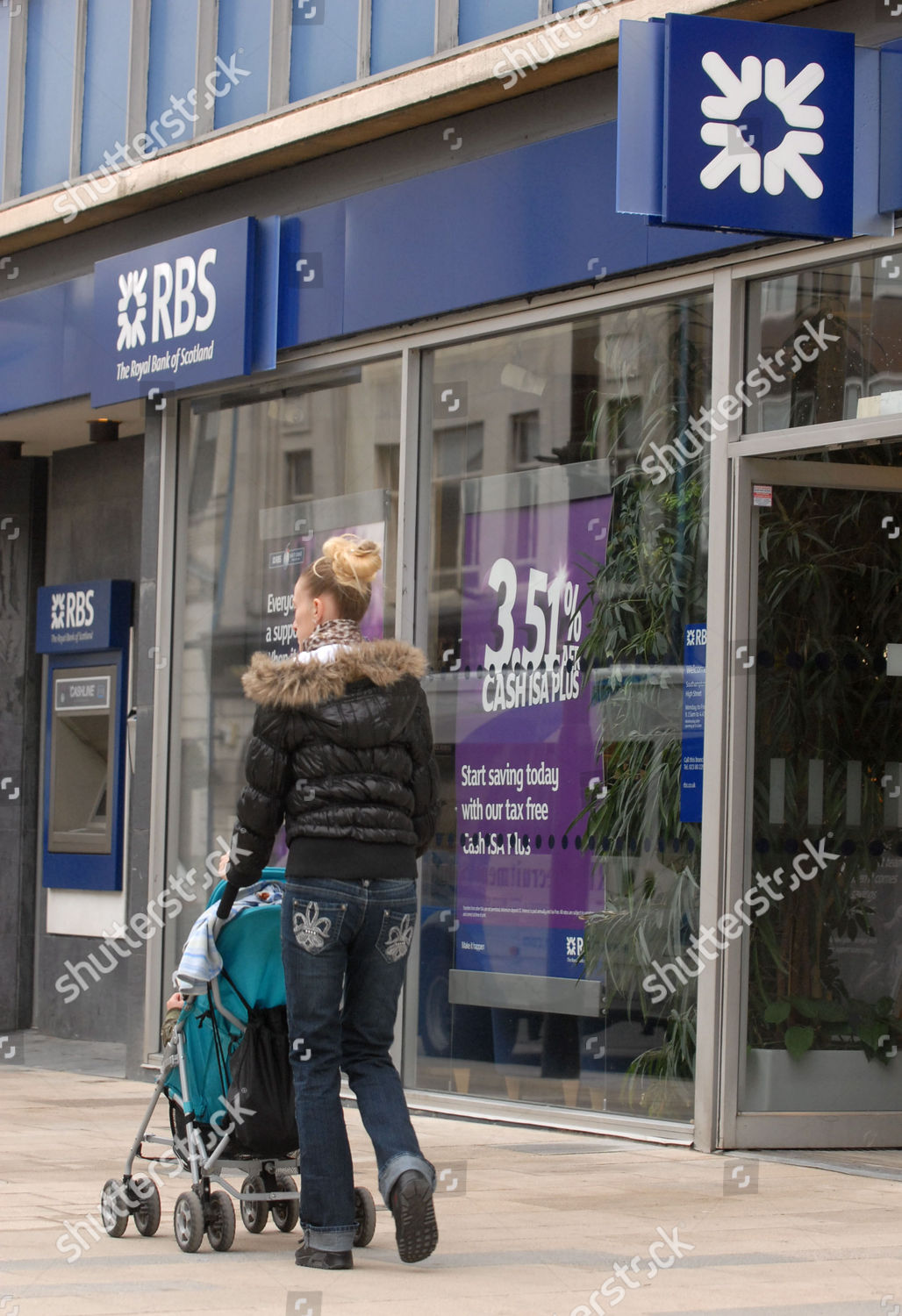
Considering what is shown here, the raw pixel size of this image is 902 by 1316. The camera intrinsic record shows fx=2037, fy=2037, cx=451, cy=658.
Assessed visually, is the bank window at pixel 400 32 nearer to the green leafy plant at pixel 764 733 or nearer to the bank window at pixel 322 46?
the bank window at pixel 322 46

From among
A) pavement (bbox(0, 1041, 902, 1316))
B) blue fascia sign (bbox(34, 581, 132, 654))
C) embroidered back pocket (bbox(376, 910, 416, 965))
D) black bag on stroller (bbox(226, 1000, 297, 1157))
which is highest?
blue fascia sign (bbox(34, 581, 132, 654))

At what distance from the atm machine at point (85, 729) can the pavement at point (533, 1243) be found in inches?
162

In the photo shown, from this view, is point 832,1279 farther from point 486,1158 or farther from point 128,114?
point 128,114

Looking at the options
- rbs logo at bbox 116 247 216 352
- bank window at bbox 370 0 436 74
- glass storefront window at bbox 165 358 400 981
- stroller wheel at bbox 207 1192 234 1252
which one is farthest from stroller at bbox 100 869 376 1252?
rbs logo at bbox 116 247 216 352

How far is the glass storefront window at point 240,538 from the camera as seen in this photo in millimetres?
9812

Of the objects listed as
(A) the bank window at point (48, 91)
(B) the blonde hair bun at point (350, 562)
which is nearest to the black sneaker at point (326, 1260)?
(B) the blonde hair bun at point (350, 562)

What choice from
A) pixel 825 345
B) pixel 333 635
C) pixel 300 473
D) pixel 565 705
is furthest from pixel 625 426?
pixel 333 635

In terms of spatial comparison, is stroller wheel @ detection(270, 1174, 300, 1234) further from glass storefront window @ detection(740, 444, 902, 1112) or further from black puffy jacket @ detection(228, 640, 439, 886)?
glass storefront window @ detection(740, 444, 902, 1112)

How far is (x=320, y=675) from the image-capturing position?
5.17 meters

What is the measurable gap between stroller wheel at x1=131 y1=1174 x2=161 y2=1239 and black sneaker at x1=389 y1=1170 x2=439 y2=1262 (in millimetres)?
936

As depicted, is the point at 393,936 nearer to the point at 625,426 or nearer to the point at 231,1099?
the point at 231,1099

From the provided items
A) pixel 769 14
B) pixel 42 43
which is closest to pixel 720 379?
pixel 769 14

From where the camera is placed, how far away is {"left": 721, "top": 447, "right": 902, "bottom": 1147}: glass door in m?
7.73

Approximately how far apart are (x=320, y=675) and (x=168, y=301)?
5623 millimetres
